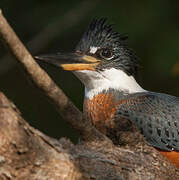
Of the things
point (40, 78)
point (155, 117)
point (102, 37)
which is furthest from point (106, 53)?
point (40, 78)

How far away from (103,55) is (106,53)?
0.18ft

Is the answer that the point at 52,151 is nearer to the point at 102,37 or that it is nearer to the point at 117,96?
the point at 117,96

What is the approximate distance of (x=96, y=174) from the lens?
3359mm

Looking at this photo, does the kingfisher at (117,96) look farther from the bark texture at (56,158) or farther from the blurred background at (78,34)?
the blurred background at (78,34)

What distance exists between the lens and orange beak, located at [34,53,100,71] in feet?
14.9

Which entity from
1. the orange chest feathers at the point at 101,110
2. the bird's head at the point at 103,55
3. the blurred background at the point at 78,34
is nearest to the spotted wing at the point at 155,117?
the orange chest feathers at the point at 101,110

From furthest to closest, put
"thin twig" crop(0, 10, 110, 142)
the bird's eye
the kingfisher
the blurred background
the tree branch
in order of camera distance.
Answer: the blurred background, the bird's eye, the kingfisher, the tree branch, "thin twig" crop(0, 10, 110, 142)

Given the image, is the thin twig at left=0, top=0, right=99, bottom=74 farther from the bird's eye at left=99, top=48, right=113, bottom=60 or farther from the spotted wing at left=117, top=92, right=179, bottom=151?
the spotted wing at left=117, top=92, right=179, bottom=151

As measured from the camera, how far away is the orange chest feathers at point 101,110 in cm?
488

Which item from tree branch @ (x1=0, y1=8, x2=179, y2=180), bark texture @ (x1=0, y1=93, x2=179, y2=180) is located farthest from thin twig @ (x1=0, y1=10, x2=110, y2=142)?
bark texture @ (x1=0, y1=93, x2=179, y2=180)

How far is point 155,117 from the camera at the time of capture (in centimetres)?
481

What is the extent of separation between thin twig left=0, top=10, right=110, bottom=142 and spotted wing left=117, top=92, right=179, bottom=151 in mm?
1415

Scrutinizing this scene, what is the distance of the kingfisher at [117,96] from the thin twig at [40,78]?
116 centimetres

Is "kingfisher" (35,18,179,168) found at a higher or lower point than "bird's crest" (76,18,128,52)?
lower
